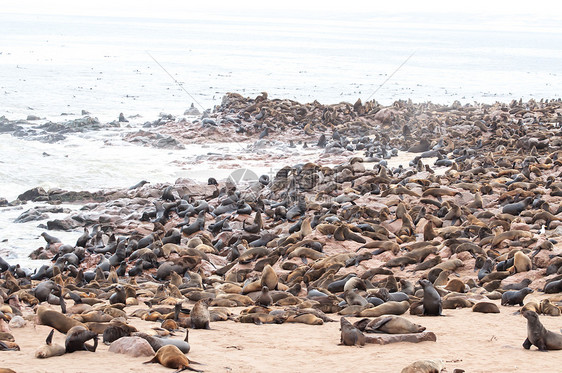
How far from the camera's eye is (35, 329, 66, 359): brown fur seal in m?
4.87

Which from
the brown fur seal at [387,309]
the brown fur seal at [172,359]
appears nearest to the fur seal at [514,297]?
the brown fur seal at [387,309]

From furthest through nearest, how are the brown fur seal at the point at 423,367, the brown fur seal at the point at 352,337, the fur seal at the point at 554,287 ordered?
the fur seal at the point at 554,287 → the brown fur seal at the point at 352,337 → the brown fur seal at the point at 423,367

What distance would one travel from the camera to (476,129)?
66.8 feet

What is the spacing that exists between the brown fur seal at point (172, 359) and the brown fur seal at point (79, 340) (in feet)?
1.96

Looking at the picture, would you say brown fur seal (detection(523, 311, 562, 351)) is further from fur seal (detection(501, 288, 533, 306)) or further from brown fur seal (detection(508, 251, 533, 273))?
brown fur seal (detection(508, 251, 533, 273))

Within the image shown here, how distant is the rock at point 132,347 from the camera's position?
502 cm

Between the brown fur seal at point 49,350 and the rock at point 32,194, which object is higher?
the brown fur seal at point 49,350

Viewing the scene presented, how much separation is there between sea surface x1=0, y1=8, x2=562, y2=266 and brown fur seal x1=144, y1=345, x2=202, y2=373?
294 inches

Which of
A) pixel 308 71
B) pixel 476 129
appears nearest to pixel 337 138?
pixel 476 129

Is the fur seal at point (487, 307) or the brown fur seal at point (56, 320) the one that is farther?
the fur seal at point (487, 307)

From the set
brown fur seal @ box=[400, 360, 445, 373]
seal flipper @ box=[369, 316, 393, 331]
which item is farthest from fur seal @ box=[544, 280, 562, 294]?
brown fur seal @ box=[400, 360, 445, 373]

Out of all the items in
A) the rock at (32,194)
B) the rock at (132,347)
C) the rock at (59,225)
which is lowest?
the rock at (59,225)

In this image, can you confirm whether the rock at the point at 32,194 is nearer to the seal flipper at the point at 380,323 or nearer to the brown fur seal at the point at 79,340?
the brown fur seal at the point at 79,340

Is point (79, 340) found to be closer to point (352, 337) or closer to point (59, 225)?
point (352, 337)
